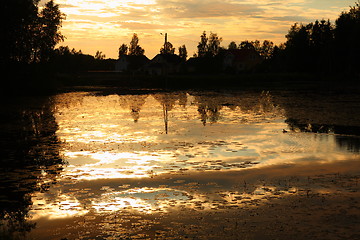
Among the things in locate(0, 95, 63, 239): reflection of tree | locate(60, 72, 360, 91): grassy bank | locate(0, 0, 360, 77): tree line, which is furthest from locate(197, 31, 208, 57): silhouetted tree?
locate(0, 95, 63, 239): reflection of tree

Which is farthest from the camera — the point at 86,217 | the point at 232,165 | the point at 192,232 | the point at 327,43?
the point at 327,43

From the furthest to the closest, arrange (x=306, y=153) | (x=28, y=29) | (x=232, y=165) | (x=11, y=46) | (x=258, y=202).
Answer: (x=28, y=29) → (x=11, y=46) → (x=306, y=153) → (x=232, y=165) → (x=258, y=202)

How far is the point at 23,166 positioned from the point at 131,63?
129 metres

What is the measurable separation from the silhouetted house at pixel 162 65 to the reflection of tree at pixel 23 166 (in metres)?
95.0

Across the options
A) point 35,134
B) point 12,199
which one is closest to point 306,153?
point 12,199

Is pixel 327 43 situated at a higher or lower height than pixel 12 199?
higher

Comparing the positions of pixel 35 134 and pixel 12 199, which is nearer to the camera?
pixel 12 199

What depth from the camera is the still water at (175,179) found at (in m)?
9.69

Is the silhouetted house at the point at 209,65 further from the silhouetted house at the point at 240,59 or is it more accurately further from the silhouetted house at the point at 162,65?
the silhouetted house at the point at 240,59

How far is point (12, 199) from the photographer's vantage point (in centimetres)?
1181

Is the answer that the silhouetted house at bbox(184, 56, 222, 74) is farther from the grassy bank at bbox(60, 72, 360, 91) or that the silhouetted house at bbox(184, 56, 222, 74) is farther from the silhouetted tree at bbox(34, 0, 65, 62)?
the silhouetted tree at bbox(34, 0, 65, 62)

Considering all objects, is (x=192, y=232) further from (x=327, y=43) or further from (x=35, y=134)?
(x=327, y=43)

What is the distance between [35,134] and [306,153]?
14.3m

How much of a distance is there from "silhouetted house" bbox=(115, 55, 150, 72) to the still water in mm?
116028
